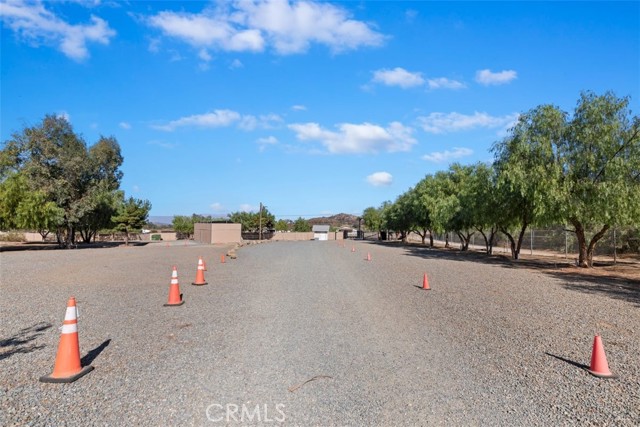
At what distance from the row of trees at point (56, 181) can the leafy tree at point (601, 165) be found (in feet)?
114

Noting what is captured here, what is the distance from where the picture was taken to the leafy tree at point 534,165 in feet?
62.4

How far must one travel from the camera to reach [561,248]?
36.5m

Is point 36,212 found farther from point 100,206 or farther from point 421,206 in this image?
point 421,206

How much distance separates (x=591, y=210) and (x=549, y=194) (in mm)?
1806

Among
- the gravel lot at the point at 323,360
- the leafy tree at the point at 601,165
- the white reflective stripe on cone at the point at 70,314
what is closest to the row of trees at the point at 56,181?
→ the gravel lot at the point at 323,360

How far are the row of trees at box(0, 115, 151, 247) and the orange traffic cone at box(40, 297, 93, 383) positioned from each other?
32.0 metres

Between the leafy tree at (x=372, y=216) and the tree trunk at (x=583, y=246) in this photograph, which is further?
the leafy tree at (x=372, y=216)

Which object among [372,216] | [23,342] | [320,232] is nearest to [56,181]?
[23,342]

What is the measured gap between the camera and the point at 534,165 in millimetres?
20250

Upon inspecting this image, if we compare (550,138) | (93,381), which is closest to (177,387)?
(93,381)

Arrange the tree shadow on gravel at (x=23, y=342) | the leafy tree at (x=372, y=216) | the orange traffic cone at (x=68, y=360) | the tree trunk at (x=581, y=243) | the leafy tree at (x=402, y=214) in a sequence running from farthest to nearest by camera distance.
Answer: the leafy tree at (x=372, y=216)
the leafy tree at (x=402, y=214)
the tree trunk at (x=581, y=243)
the tree shadow on gravel at (x=23, y=342)
the orange traffic cone at (x=68, y=360)

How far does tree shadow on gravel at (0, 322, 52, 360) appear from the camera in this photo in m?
5.97

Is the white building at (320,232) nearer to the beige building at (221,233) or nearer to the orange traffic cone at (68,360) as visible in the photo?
the beige building at (221,233)

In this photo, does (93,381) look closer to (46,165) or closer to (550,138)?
(550,138)
